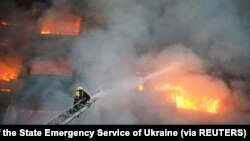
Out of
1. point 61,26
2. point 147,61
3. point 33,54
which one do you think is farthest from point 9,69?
point 147,61

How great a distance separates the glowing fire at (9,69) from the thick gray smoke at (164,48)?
3519mm

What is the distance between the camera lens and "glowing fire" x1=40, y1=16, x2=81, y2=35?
18.4 metres

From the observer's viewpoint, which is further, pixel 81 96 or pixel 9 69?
pixel 9 69

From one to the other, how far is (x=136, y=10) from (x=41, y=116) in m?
7.01

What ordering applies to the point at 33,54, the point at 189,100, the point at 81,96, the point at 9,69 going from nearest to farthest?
the point at 81,96, the point at 189,100, the point at 33,54, the point at 9,69

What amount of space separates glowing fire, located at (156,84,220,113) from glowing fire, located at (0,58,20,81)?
8.08 m

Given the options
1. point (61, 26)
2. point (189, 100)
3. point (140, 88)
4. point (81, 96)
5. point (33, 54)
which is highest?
point (61, 26)

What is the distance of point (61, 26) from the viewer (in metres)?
18.9

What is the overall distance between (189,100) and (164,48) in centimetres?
292

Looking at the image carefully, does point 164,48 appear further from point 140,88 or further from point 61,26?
point 61,26

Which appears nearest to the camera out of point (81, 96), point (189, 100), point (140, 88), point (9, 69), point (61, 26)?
point (81, 96)

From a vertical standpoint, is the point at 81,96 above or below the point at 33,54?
below
